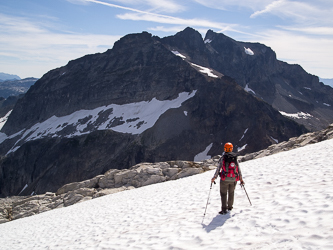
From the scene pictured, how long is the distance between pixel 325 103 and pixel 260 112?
109710 millimetres

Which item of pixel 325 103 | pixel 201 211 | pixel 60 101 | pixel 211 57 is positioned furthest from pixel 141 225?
pixel 325 103

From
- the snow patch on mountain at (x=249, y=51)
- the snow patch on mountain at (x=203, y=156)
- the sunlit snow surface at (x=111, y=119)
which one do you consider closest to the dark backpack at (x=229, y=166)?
the snow patch on mountain at (x=203, y=156)

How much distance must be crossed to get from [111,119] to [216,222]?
74.2 meters

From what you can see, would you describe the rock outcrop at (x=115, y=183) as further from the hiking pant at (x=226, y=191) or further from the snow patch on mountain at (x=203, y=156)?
the snow patch on mountain at (x=203, y=156)

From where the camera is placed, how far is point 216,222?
24.5 ft

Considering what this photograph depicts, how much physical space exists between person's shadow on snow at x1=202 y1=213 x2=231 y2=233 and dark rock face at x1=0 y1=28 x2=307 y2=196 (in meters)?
52.1

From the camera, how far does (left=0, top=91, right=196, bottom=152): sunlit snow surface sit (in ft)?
237

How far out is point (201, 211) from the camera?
9.05 m

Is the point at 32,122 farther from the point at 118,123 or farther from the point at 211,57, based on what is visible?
the point at 211,57

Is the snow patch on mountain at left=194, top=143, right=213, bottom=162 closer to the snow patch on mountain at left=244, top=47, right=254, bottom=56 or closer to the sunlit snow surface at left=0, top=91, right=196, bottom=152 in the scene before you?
the sunlit snow surface at left=0, top=91, right=196, bottom=152

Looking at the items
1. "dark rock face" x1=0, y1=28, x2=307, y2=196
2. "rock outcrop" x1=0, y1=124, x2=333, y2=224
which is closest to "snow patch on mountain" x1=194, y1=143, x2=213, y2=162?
"dark rock face" x1=0, y1=28, x2=307, y2=196

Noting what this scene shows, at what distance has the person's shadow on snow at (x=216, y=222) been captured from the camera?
7.15 metres

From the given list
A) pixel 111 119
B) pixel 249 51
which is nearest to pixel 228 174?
pixel 111 119

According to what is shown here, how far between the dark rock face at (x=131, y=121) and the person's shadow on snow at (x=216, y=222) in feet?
171
